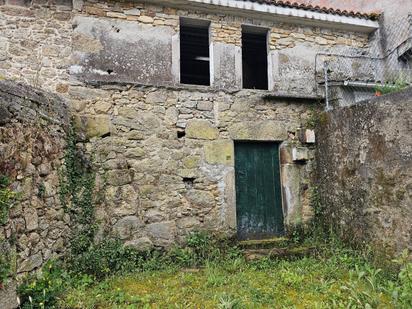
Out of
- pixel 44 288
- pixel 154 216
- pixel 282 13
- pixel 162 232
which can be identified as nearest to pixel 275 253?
pixel 162 232

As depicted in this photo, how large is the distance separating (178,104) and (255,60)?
3.21m

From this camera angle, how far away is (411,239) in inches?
161

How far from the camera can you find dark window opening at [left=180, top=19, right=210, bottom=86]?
6.20 metres

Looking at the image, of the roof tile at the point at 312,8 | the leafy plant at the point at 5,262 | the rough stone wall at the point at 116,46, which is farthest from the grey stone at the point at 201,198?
the roof tile at the point at 312,8

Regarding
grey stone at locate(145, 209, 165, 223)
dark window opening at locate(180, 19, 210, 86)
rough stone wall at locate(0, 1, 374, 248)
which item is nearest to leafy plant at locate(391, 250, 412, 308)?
rough stone wall at locate(0, 1, 374, 248)

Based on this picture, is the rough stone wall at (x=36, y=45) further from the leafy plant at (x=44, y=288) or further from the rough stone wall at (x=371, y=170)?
the rough stone wall at (x=371, y=170)

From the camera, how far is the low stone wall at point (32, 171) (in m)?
3.16

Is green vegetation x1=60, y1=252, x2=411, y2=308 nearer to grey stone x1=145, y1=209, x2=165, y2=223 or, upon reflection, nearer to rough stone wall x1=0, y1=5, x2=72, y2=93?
grey stone x1=145, y1=209, x2=165, y2=223

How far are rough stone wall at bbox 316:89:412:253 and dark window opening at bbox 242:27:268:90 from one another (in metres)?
2.23

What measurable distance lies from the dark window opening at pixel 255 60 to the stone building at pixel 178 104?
1.17ft

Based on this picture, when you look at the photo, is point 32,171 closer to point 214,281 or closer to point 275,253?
point 214,281

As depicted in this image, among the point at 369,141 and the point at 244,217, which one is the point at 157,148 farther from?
the point at 369,141

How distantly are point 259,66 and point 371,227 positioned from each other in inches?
185

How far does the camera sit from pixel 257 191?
5.85m
